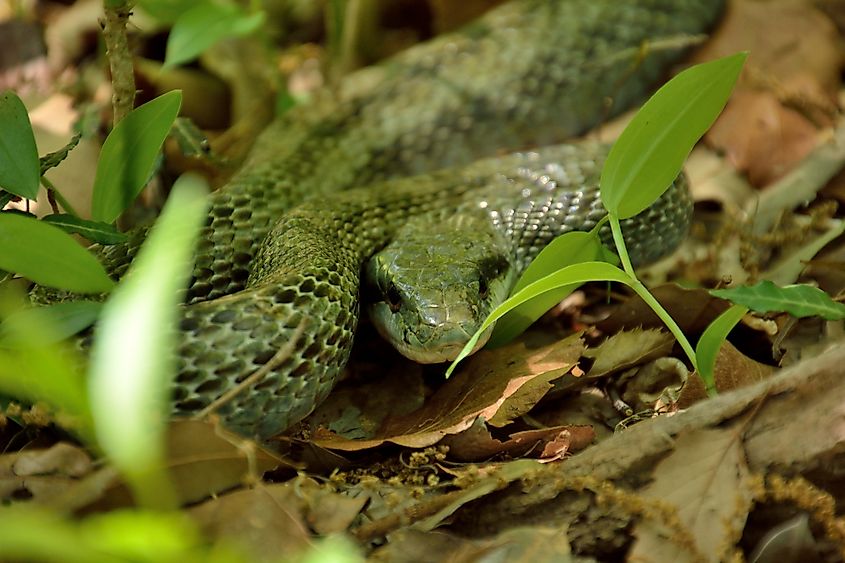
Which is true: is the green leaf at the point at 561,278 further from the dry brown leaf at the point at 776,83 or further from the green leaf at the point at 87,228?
the dry brown leaf at the point at 776,83

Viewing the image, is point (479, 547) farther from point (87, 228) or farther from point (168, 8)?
point (168, 8)

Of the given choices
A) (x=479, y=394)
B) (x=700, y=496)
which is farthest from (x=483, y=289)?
(x=700, y=496)

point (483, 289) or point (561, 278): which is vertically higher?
point (561, 278)

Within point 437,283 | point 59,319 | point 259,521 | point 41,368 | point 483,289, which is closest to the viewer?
point 41,368

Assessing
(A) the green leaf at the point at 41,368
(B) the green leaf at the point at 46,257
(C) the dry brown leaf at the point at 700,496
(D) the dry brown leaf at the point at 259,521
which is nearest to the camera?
(A) the green leaf at the point at 41,368

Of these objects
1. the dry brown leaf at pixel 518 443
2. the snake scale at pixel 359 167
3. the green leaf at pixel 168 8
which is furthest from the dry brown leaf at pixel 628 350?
the green leaf at pixel 168 8
